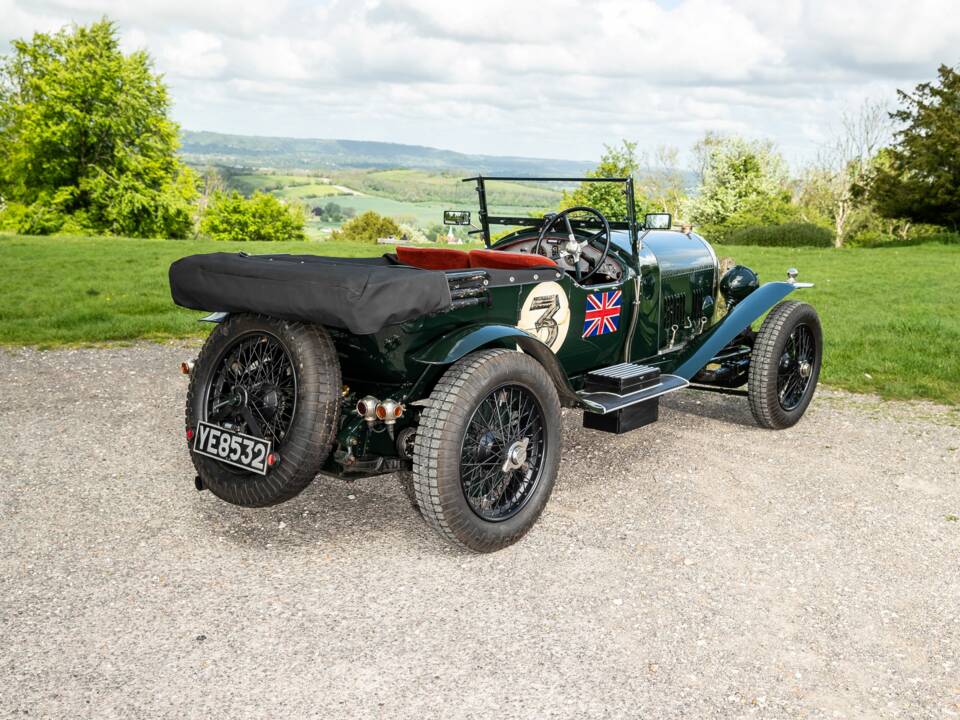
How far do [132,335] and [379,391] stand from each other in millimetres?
6259

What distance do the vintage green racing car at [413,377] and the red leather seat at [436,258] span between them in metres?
0.01

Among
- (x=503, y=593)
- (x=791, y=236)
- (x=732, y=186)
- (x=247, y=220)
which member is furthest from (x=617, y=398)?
(x=247, y=220)

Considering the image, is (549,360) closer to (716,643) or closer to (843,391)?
(716,643)

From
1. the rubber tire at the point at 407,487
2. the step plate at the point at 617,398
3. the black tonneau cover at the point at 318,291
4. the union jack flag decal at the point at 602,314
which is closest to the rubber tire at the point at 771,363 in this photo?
the step plate at the point at 617,398

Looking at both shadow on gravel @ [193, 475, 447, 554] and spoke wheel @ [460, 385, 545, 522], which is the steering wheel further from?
shadow on gravel @ [193, 475, 447, 554]

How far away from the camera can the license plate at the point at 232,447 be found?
156 inches

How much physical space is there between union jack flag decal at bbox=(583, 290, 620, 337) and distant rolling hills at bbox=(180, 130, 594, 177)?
0.92m

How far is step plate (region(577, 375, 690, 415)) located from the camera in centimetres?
488

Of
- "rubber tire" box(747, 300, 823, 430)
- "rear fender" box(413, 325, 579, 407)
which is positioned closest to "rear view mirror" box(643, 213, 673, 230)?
"rubber tire" box(747, 300, 823, 430)

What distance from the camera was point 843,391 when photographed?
7543 mm

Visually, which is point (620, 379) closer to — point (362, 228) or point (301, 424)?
point (301, 424)

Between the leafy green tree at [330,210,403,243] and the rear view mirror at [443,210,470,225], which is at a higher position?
the leafy green tree at [330,210,403,243]

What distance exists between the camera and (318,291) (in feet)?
12.4

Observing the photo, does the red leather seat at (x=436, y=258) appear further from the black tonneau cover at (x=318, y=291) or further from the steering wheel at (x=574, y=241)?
the black tonneau cover at (x=318, y=291)
